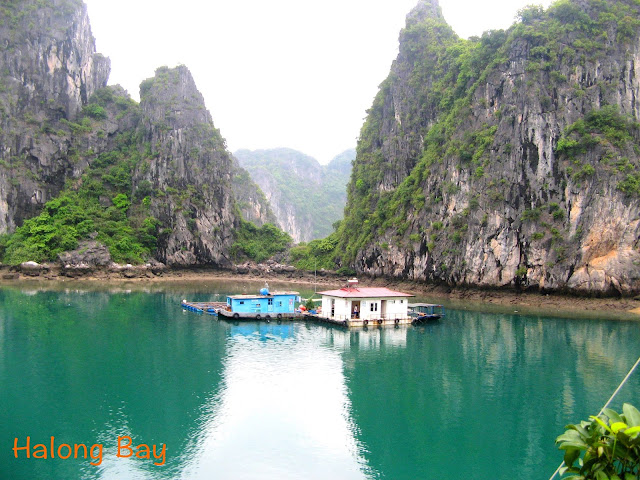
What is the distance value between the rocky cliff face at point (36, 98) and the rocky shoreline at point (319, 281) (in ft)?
41.9

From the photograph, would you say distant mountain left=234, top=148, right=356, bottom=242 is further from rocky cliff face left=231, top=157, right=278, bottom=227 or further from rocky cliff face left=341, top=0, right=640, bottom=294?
rocky cliff face left=341, top=0, right=640, bottom=294

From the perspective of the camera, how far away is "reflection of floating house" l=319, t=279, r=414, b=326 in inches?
1515

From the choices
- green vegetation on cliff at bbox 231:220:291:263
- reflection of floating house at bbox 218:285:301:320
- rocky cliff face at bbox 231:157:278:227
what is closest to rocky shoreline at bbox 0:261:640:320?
green vegetation on cliff at bbox 231:220:291:263

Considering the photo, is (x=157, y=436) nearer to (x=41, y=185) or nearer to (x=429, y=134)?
(x=429, y=134)

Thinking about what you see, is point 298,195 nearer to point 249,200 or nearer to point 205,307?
point 249,200

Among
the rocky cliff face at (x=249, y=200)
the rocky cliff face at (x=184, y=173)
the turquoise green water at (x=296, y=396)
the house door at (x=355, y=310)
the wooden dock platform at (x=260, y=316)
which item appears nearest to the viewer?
the turquoise green water at (x=296, y=396)

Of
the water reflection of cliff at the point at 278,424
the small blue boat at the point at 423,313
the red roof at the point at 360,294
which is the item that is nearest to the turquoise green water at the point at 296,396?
the water reflection of cliff at the point at 278,424

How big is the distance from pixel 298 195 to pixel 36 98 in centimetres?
10621

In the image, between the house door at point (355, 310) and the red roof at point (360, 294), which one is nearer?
the red roof at point (360, 294)

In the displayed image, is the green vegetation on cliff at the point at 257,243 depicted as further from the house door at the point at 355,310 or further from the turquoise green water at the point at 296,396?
the turquoise green water at the point at 296,396

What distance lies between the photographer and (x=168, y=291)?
59312 mm

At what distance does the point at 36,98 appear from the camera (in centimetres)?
7838

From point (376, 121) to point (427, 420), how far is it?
68224 mm

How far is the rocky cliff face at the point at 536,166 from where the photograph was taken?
4872 cm
